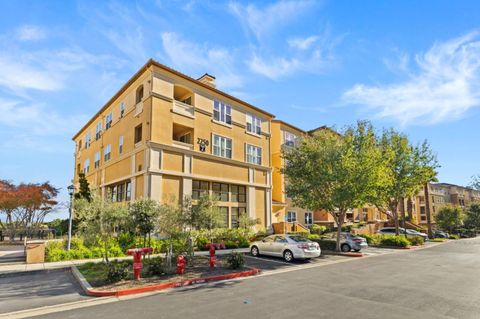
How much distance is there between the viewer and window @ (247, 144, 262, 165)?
3055 centimetres

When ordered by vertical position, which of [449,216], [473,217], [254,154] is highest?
[254,154]

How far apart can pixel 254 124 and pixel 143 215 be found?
68.5ft

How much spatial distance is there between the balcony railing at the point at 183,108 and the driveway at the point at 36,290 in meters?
14.9

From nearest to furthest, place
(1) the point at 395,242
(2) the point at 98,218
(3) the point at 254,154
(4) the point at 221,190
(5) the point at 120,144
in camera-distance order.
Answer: (2) the point at 98,218, (1) the point at 395,242, (4) the point at 221,190, (5) the point at 120,144, (3) the point at 254,154

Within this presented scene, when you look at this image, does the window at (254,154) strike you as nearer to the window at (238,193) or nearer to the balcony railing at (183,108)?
the window at (238,193)

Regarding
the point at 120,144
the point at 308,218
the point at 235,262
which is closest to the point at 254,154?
the point at 120,144

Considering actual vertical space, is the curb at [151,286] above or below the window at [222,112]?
below

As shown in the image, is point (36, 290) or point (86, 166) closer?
point (36, 290)

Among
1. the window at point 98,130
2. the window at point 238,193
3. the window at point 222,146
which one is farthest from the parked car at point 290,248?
the window at point 98,130

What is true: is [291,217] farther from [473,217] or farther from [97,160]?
[473,217]

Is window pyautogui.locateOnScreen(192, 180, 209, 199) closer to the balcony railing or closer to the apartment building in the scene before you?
the apartment building

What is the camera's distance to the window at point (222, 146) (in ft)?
89.5

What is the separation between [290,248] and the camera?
1683cm

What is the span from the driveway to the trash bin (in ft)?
8.32
